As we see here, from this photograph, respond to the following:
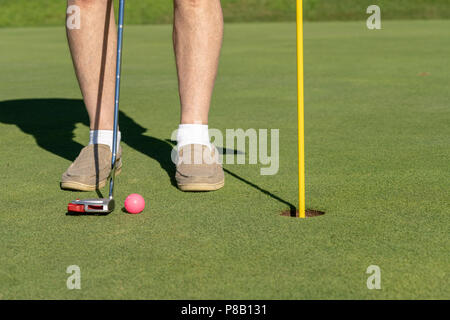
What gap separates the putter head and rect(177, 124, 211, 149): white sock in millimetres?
639

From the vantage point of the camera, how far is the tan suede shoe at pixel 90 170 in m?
2.85

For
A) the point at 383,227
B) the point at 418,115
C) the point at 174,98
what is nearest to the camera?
the point at 383,227

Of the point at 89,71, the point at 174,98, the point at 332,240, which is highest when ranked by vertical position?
the point at 174,98

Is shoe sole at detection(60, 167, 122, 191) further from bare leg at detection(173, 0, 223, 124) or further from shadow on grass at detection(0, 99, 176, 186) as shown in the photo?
bare leg at detection(173, 0, 223, 124)

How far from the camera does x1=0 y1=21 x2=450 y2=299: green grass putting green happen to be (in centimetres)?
185

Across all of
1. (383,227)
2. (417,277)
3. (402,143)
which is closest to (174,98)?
(402,143)

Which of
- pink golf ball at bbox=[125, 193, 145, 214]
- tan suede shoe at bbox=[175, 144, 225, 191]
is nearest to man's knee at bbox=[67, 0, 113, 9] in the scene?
tan suede shoe at bbox=[175, 144, 225, 191]

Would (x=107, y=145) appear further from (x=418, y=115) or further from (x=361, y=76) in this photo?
(x=361, y=76)

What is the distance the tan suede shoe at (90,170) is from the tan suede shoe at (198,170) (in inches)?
11.6

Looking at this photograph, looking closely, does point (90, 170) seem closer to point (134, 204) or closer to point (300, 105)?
point (134, 204)

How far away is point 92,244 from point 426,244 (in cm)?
93

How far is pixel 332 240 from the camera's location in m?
2.15

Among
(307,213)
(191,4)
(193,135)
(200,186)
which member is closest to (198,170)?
(200,186)

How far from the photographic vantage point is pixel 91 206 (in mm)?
2432
